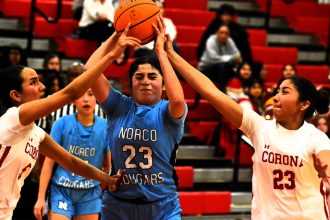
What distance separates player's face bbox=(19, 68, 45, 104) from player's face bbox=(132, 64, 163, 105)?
0.65 m

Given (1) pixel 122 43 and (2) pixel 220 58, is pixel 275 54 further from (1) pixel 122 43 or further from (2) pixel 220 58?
(1) pixel 122 43

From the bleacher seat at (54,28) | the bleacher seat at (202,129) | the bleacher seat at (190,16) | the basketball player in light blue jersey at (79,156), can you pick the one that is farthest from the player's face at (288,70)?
the basketball player in light blue jersey at (79,156)

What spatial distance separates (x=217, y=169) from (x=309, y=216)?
4.57 meters

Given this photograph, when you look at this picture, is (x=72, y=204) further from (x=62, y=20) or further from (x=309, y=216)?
(x=62, y=20)

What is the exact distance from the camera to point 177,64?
16.1ft

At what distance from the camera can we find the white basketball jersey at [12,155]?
14.9 ft

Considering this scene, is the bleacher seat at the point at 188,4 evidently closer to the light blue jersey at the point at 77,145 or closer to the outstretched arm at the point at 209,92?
the light blue jersey at the point at 77,145

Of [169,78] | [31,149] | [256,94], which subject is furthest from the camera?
[256,94]

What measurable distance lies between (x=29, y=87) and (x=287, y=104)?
156 cm

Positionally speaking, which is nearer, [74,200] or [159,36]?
[159,36]

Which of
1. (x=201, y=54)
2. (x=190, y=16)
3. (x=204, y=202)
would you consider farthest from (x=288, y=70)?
(x=204, y=202)

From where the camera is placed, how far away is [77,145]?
21.4ft

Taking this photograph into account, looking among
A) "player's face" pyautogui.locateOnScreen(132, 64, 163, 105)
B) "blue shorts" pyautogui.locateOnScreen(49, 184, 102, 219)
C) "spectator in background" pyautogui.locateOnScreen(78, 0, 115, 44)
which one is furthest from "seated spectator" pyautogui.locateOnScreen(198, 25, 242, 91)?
"player's face" pyautogui.locateOnScreen(132, 64, 163, 105)

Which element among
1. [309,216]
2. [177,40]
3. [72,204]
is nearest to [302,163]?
[309,216]
